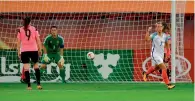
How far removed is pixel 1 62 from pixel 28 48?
199 inches

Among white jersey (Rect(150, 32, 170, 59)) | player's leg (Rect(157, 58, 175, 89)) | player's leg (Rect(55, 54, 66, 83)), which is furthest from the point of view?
player's leg (Rect(55, 54, 66, 83))

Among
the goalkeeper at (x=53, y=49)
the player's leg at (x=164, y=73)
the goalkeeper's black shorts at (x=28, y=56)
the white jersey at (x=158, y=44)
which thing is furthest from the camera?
the goalkeeper at (x=53, y=49)

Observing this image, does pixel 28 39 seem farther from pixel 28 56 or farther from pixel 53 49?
pixel 53 49

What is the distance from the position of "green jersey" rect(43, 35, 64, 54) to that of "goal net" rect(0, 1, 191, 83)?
1.38 meters

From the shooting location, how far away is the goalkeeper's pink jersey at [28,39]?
51.3 feet

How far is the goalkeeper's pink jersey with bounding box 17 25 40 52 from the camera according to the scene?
15648mm

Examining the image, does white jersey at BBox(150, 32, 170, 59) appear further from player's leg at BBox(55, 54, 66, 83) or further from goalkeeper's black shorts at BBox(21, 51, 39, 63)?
player's leg at BBox(55, 54, 66, 83)

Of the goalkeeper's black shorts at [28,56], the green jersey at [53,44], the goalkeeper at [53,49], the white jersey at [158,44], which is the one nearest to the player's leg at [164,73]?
the white jersey at [158,44]

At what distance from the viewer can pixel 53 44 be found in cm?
1934

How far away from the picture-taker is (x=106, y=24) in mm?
21391

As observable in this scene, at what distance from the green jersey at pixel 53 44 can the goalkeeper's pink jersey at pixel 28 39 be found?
3.37 meters

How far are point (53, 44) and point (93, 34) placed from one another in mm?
2495

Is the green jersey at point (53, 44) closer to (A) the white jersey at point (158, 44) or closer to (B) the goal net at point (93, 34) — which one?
(B) the goal net at point (93, 34)

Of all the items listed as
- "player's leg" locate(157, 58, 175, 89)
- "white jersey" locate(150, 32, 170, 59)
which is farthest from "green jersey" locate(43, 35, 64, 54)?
"player's leg" locate(157, 58, 175, 89)
